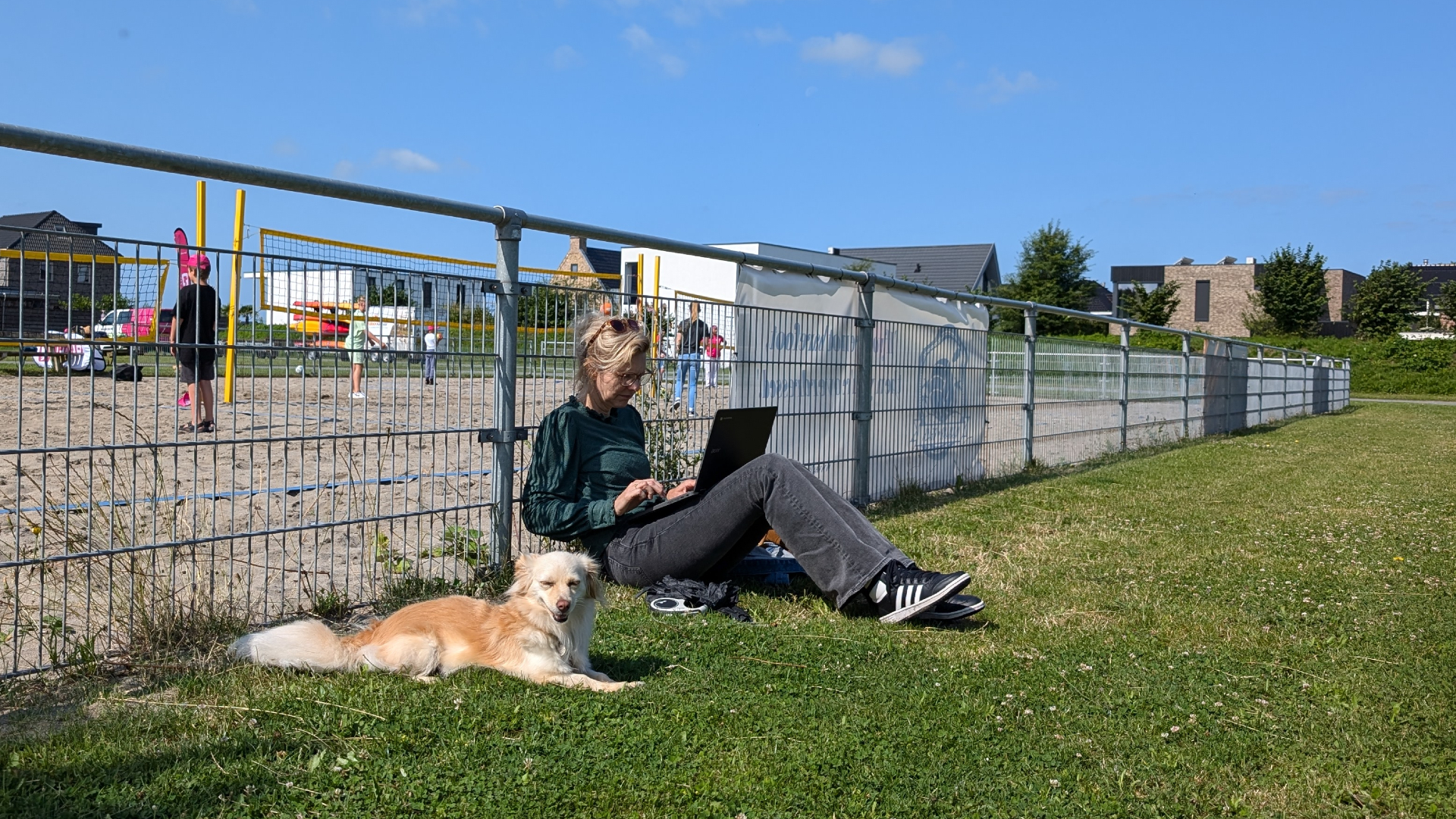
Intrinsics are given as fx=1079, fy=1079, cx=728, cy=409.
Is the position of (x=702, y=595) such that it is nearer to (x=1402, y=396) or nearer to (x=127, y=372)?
(x=127, y=372)

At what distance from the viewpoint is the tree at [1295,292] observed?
5791 cm

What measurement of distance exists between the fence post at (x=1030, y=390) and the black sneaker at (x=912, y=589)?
22.2 ft

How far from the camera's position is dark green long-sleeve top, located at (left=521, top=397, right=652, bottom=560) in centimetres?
459

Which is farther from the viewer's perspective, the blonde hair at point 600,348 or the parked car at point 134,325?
the blonde hair at point 600,348

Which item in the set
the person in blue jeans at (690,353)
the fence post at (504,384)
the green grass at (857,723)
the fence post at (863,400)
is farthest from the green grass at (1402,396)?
the fence post at (504,384)

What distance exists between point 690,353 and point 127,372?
3.20 m

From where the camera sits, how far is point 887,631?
14.8 feet

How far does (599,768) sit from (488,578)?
2.10 m

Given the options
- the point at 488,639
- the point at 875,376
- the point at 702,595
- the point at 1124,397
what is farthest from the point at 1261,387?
the point at 488,639

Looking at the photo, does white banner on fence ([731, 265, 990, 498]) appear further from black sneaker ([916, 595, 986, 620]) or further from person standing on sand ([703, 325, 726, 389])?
black sneaker ([916, 595, 986, 620])

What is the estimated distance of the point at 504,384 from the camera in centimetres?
487

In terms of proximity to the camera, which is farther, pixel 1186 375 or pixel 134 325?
pixel 1186 375

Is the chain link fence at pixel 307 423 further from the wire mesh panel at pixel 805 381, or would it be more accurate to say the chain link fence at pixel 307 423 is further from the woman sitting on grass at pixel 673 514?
the woman sitting on grass at pixel 673 514

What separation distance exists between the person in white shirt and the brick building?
238 ft
